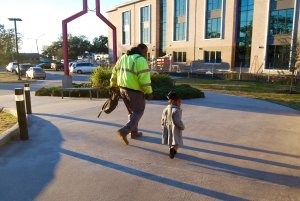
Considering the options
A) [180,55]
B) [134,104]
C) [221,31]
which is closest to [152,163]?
[134,104]

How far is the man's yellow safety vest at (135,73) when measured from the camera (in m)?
5.28

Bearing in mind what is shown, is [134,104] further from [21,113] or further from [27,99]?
[27,99]

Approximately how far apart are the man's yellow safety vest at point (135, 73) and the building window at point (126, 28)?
50.1m

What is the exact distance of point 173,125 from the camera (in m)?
4.81

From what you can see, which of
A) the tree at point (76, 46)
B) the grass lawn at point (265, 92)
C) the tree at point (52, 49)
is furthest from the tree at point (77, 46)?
the grass lawn at point (265, 92)

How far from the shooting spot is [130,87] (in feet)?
17.6

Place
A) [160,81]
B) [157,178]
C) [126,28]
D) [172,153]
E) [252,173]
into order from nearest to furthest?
[157,178], [252,173], [172,153], [160,81], [126,28]

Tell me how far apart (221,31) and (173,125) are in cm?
3312

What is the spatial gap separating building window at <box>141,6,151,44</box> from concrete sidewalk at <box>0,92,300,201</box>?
42.9 meters

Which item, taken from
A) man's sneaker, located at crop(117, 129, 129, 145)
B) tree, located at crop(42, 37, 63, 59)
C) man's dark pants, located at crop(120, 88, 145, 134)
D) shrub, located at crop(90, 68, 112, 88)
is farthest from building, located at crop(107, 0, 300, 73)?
tree, located at crop(42, 37, 63, 59)

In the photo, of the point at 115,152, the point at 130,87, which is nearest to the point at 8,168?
the point at 115,152

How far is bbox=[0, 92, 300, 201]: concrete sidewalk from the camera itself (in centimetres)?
372

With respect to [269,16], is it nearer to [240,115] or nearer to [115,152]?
[240,115]

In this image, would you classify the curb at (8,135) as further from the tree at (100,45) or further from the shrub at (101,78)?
the tree at (100,45)
